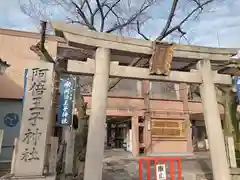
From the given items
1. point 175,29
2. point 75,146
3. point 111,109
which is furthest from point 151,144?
point 75,146

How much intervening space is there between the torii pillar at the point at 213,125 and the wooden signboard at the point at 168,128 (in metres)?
A: 14.0

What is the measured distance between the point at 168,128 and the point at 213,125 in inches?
584

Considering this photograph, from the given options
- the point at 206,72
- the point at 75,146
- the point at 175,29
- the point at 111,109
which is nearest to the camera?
the point at 206,72

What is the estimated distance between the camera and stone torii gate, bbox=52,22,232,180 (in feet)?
20.0

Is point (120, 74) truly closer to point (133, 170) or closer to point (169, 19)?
point (133, 170)

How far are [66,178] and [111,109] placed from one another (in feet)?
41.0

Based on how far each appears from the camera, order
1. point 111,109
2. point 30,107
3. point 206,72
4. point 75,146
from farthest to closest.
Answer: point 111,109, point 75,146, point 206,72, point 30,107

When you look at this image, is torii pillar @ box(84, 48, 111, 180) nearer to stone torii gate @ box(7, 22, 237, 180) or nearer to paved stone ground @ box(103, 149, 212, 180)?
stone torii gate @ box(7, 22, 237, 180)

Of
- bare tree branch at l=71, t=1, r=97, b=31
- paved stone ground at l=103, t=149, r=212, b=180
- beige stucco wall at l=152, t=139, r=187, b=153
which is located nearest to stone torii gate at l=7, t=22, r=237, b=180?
paved stone ground at l=103, t=149, r=212, b=180

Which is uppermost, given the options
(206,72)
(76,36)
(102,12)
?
(102,12)

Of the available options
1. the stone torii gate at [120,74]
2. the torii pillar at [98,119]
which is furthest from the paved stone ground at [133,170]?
the torii pillar at [98,119]

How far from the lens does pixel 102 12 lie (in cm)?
1532

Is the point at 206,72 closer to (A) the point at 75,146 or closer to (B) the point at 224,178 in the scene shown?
(B) the point at 224,178

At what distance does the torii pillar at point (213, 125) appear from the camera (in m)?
6.73
